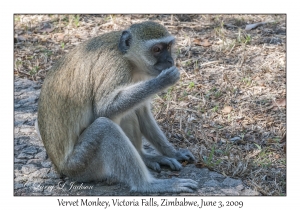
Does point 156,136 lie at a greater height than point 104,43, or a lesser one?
lesser

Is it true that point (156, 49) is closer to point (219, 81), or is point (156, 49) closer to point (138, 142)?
point (138, 142)

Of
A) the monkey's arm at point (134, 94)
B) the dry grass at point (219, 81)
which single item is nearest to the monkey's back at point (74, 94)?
the monkey's arm at point (134, 94)

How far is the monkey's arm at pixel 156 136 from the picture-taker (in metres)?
7.53

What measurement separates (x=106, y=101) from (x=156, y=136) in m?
1.39

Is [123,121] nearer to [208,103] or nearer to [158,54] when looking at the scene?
[158,54]

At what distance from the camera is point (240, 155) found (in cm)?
Result: 755

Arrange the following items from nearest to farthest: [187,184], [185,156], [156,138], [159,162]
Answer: [187,184] < [159,162] < [185,156] < [156,138]

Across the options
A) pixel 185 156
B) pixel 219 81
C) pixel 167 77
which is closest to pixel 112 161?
pixel 167 77

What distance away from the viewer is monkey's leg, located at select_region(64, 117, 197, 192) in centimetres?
626

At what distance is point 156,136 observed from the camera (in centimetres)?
758

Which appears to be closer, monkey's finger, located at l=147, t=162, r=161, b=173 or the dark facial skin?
the dark facial skin

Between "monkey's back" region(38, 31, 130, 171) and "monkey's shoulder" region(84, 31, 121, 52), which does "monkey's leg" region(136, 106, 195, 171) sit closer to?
"monkey's back" region(38, 31, 130, 171)

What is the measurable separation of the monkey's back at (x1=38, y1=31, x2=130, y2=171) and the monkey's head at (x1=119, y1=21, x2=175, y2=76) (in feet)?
0.56

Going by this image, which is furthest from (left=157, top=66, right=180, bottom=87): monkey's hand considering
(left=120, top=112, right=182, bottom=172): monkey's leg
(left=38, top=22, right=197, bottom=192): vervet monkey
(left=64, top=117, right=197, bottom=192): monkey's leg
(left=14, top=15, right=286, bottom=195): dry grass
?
(left=14, top=15, right=286, bottom=195): dry grass
